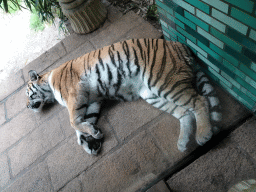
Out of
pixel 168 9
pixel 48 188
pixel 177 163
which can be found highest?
pixel 168 9

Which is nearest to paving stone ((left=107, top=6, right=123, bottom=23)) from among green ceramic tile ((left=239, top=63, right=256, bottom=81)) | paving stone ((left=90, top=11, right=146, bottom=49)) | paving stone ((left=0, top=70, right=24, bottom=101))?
paving stone ((left=90, top=11, right=146, bottom=49))

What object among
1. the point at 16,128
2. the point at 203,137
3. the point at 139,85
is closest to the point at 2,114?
the point at 16,128

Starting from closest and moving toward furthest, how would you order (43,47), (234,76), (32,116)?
(234,76) → (32,116) → (43,47)

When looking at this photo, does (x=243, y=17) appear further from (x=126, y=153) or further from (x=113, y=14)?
(x=113, y=14)

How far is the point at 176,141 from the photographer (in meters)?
1.57

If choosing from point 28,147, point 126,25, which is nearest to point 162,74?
point 126,25

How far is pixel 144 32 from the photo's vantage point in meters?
2.47

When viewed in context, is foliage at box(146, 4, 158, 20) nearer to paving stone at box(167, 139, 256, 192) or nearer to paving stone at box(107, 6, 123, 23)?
paving stone at box(107, 6, 123, 23)

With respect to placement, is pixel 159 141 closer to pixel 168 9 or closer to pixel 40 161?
pixel 168 9

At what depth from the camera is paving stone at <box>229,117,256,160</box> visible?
1337 millimetres

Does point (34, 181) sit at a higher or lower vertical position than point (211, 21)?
lower

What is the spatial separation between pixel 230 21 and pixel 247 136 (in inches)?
31.7

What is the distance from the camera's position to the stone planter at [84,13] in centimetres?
267

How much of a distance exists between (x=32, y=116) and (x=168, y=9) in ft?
6.41
